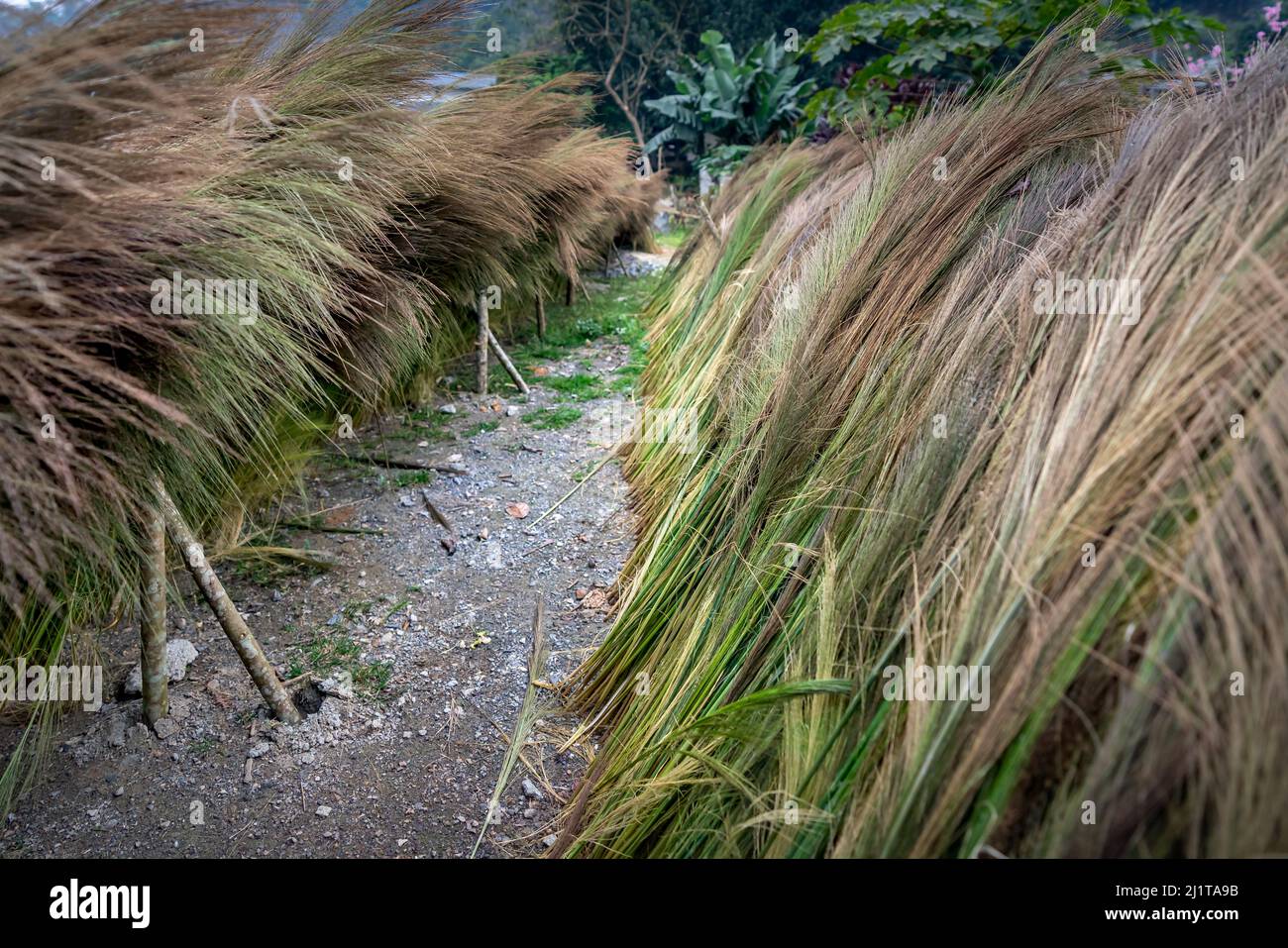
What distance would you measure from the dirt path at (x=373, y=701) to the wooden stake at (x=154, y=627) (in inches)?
3.7

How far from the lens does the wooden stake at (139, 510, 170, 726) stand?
166cm

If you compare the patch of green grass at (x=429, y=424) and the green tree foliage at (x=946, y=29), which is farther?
the patch of green grass at (x=429, y=424)

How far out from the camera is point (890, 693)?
1116 mm

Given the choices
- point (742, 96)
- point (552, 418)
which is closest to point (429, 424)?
point (552, 418)

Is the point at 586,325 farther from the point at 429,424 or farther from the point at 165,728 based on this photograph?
Answer: the point at 165,728

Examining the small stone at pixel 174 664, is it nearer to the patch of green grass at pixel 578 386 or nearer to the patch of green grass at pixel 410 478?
the patch of green grass at pixel 410 478

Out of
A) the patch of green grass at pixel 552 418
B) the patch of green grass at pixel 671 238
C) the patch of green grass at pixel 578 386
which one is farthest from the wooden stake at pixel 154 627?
the patch of green grass at pixel 671 238

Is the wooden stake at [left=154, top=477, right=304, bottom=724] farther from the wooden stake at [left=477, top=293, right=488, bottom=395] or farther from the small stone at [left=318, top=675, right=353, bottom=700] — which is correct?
the wooden stake at [left=477, top=293, right=488, bottom=395]

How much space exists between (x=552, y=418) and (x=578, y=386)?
713 mm

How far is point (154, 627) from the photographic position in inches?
69.9

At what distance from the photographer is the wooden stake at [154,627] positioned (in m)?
1.66

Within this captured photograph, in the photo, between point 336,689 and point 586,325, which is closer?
point 336,689

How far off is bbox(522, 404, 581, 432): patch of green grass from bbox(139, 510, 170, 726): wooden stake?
2460 mm

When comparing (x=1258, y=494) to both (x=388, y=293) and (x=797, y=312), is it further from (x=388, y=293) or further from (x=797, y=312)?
(x=388, y=293)
